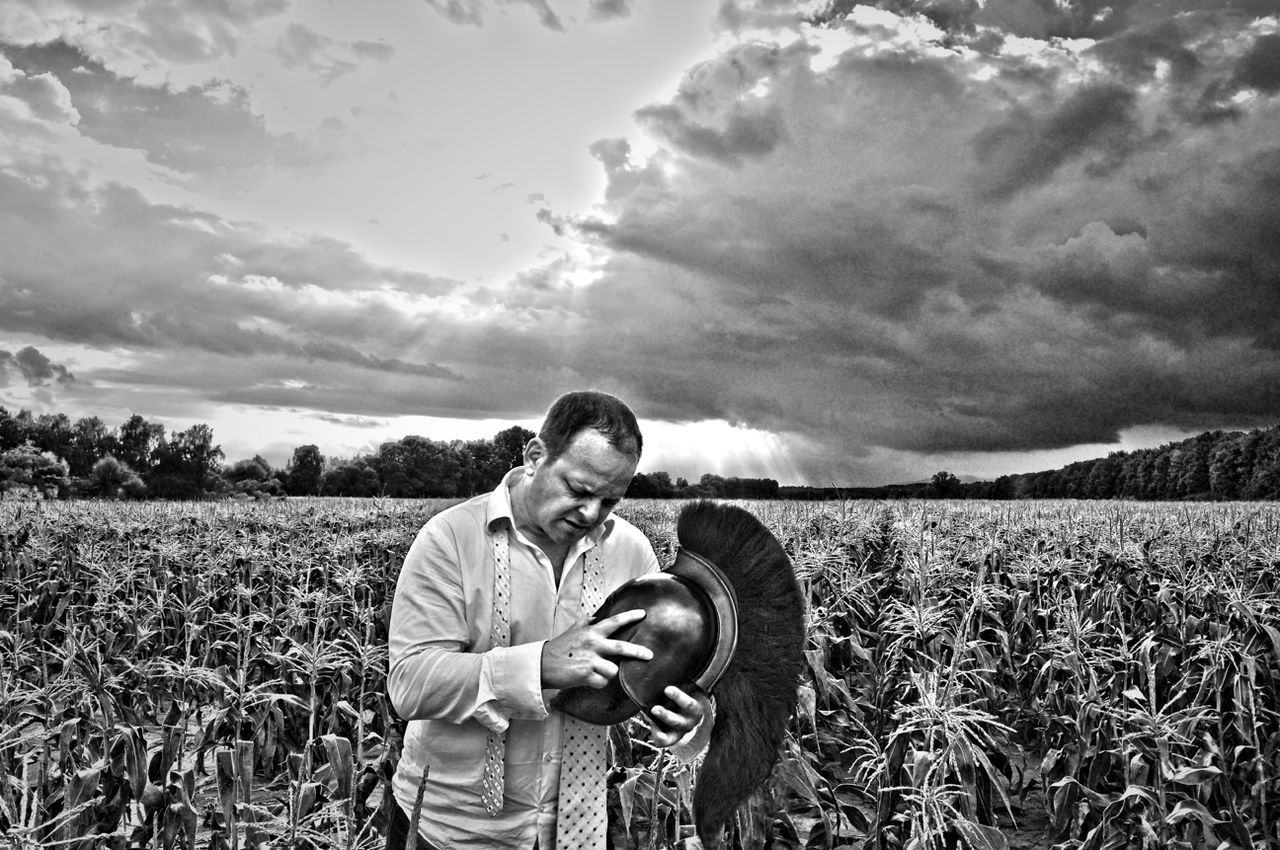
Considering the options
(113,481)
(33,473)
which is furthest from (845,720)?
(113,481)

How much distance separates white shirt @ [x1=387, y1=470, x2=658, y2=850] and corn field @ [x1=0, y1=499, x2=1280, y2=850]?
381mm

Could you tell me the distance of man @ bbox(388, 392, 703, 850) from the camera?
2418 mm

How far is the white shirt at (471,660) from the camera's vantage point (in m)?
2.48

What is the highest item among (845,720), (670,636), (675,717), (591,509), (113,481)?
(591,509)

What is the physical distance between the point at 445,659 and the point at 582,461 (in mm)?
670

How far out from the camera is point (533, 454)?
2.71 meters

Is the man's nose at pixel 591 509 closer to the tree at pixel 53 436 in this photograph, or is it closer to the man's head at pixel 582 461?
the man's head at pixel 582 461

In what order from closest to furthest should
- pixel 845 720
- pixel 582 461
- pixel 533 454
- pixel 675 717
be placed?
pixel 675 717 < pixel 582 461 < pixel 533 454 < pixel 845 720

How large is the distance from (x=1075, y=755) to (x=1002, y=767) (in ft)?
2.21

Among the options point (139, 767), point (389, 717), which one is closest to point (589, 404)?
point (139, 767)

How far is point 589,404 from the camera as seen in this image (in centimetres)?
254

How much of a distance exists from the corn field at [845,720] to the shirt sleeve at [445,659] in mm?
734

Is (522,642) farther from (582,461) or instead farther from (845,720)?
(845,720)

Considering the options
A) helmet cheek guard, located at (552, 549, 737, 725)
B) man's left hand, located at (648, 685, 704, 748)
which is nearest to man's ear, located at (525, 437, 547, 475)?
helmet cheek guard, located at (552, 549, 737, 725)
